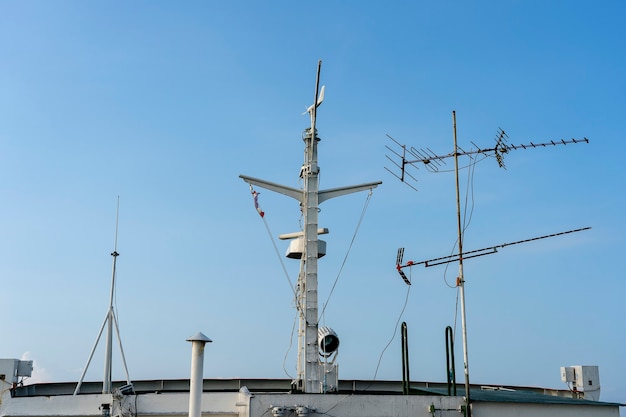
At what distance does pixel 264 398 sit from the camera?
2003cm

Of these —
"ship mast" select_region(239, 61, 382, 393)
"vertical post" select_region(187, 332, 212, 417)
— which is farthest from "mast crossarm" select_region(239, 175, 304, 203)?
"vertical post" select_region(187, 332, 212, 417)

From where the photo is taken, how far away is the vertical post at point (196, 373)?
1881 cm

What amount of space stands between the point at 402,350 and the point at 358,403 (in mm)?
2992

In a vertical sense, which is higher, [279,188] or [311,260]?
[279,188]

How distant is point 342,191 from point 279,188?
100 inches

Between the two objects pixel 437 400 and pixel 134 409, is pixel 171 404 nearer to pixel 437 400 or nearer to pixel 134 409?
pixel 134 409

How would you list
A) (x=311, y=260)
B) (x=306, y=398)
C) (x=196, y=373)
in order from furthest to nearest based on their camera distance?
(x=311, y=260) → (x=306, y=398) → (x=196, y=373)

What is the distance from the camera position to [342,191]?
87.6 ft

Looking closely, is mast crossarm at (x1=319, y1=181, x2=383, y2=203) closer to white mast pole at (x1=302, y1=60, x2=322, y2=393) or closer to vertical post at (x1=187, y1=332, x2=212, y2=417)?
white mast pole at (x1=302, y1=60, x2=322, y2=393)

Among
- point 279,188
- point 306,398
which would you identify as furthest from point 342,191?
point 306,398

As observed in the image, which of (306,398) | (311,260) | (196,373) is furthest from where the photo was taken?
(311,260)

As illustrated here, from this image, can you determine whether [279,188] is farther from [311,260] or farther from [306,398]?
[306,398]

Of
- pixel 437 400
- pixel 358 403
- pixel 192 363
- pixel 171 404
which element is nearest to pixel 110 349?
pixel 171 404

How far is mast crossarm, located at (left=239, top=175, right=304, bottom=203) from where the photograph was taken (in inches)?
1023
